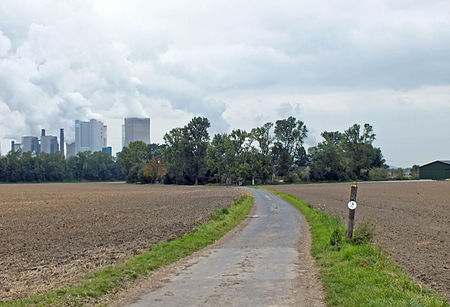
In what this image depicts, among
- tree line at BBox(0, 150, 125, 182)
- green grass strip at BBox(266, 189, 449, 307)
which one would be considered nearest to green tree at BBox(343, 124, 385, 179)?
tree line at BBox(0, 150, 125, 182)

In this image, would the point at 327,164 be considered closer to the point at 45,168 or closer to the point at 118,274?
the point at 45,168

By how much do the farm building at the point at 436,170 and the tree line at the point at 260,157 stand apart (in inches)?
532

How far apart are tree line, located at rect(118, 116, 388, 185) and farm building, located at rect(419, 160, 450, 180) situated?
1352 cm

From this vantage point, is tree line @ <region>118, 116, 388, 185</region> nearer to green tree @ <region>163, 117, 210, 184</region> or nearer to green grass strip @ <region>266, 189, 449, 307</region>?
green tree @ <region>163, 117, 210, 184</region>

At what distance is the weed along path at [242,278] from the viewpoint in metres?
8.26

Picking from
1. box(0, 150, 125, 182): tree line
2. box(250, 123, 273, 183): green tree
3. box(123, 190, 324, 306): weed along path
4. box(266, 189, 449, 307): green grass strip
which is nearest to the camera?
box(266, 189, 449, 307): green grass strip

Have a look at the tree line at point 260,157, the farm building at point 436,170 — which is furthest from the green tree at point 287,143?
the farm building at point 436,170

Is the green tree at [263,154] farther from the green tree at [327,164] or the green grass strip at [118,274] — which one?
the green grass strip at [118,274]

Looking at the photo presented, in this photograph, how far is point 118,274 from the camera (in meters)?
10.4

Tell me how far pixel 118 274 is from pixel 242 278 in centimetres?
283

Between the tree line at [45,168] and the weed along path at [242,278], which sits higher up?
the tree line at [45,168]

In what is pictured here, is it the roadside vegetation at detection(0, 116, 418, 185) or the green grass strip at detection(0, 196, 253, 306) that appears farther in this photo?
the roadside vegetation at detection(0, 116, 418, 185)

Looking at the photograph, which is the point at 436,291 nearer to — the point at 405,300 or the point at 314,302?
the point at 405,300

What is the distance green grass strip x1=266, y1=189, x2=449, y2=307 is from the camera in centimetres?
769
